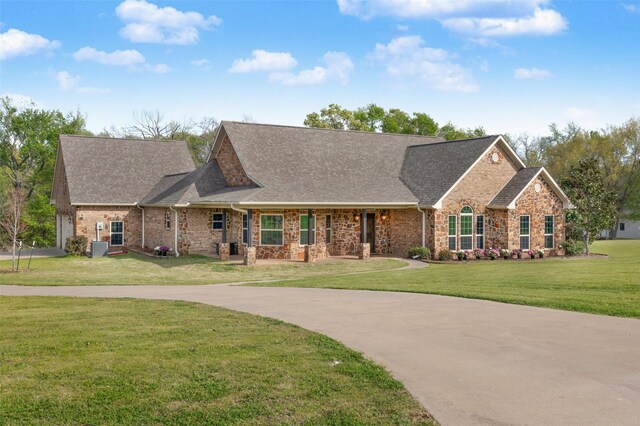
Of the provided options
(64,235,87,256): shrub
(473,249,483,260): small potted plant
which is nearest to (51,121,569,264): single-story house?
(473,249,483,260): small potted plant

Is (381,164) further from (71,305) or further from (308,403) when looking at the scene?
(308,403)

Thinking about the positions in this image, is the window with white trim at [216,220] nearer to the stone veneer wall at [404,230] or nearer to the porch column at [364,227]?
the porch column at [364,227]

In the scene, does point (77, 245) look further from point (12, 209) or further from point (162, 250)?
point (12, 209)

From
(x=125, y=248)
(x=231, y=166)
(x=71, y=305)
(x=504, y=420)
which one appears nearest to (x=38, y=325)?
(x=71, y=305)

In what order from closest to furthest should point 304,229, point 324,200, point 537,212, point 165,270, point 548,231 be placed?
point 165,270, point 324,200, point 304,229, point 537,212, point 548,231

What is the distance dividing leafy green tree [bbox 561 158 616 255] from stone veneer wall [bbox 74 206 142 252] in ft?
77.7

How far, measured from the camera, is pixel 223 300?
47.9 ft

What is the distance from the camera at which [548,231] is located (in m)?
29.6

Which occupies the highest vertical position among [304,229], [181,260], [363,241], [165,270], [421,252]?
[304,229]

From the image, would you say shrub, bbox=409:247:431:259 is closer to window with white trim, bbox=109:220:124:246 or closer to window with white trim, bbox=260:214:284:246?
window with white trim, bbox=260:214:284:246

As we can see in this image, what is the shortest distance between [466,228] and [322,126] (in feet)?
90.6

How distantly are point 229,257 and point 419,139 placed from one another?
49.9 ft

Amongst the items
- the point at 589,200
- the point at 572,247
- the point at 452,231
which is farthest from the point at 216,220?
the point at 589,200

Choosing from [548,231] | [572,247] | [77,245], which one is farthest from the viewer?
[77,245]
